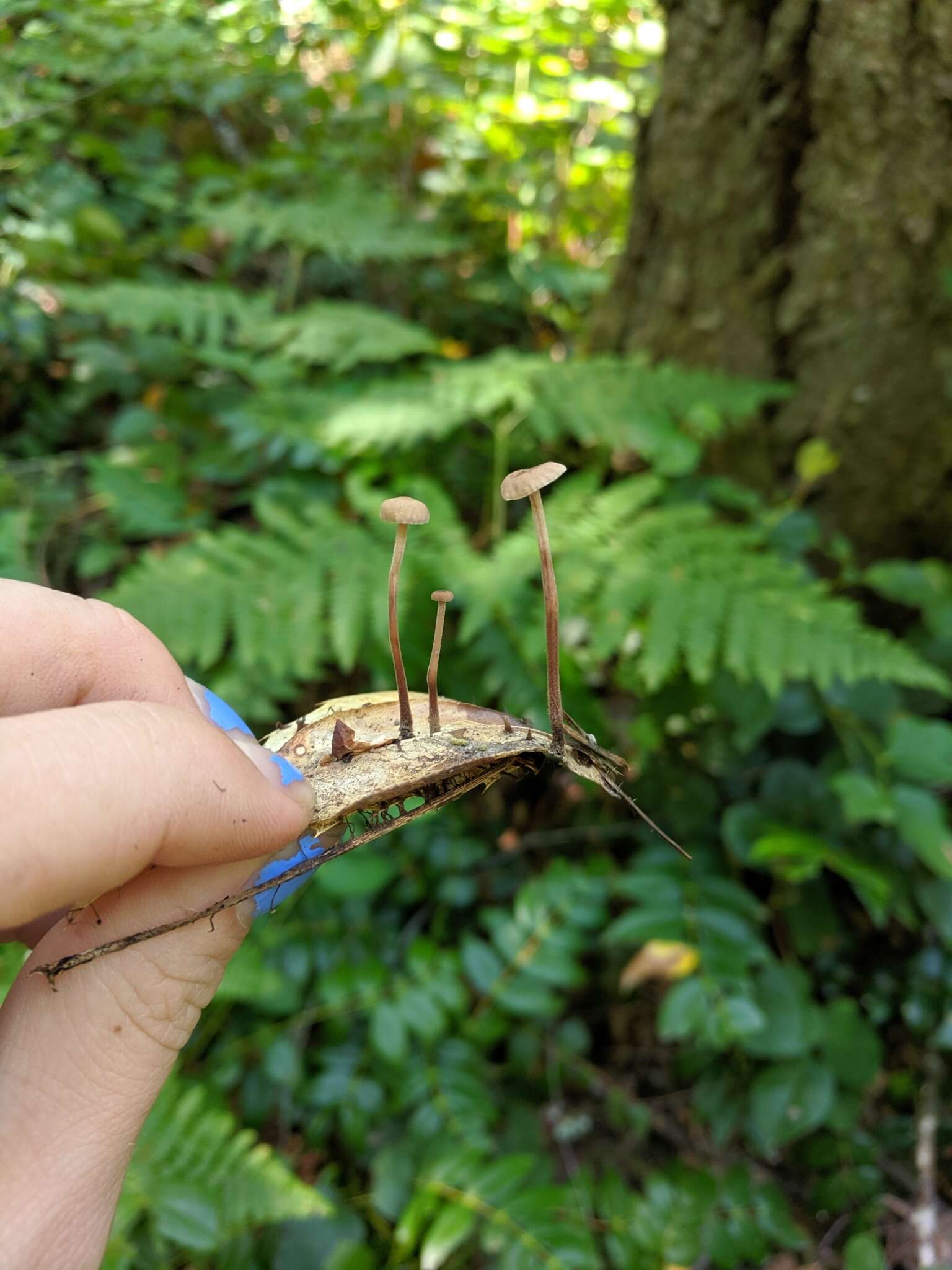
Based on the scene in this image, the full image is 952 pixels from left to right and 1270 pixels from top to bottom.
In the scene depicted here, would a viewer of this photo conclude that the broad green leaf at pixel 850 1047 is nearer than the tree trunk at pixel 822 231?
Yes

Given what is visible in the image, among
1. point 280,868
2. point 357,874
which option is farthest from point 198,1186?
point 280,868

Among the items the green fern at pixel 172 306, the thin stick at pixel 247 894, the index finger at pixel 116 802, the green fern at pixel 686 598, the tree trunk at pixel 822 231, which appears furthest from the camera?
the green fern at pixel 172 306

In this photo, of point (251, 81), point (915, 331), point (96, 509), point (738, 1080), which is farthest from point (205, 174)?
point (738, 1080)

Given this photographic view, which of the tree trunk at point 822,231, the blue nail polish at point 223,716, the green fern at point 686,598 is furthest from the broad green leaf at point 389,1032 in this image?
the tree trunk at point 822,231

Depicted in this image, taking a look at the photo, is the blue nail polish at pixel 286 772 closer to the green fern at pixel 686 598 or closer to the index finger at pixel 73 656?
the index finger at pixel 73 656

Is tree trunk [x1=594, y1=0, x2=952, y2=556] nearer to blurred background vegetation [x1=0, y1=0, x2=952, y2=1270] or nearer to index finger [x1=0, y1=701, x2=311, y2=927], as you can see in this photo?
blurred background vegetation [x1=0, y1=0, x2=952, y2=1270]

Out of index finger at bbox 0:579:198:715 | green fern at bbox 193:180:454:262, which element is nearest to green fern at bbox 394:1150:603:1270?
index finger at bbox 0:579:198:715

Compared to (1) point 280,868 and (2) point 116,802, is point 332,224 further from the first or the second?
(2) point 116,802
